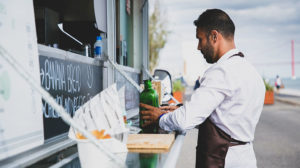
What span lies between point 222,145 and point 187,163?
126 inches

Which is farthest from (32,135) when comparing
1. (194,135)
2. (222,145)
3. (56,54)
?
(194,135)

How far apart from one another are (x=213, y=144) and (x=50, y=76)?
41.1 inches

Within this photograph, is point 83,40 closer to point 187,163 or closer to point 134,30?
point 134,30

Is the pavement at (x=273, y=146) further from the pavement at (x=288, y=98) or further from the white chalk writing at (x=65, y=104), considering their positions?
the pavement at (x=288, y=98)

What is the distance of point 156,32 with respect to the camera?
47.4 feet

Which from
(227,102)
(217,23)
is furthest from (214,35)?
(227,102)

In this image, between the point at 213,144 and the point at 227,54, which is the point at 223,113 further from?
the point at 227,54

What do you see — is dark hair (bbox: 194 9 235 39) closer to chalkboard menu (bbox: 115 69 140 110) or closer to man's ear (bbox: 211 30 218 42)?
man's ear (bbox: 211 30 218 42)

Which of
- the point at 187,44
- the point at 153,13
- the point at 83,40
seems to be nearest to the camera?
the point at 83,40

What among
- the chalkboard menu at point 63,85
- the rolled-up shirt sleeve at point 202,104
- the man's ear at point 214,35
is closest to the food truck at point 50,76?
the chalkboard menu at point 63,85

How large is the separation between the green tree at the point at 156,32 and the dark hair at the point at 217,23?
1210 centimetres

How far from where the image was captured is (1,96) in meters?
1.10

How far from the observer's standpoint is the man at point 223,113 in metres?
1.76

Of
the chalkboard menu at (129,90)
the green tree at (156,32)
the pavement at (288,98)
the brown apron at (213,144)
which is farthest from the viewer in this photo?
the pavement at (288,98)
